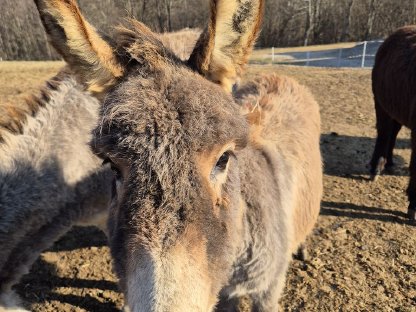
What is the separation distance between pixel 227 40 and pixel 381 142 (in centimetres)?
575

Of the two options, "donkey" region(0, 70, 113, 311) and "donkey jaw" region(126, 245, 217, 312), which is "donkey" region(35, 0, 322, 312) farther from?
"donkey" region(0, 70, 113, 311)

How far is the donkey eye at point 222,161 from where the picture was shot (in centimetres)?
206

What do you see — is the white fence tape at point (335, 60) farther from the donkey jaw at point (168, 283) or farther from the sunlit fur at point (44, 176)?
the donkey jaw at point (168, 283)

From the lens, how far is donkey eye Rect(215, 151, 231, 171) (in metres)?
2.06

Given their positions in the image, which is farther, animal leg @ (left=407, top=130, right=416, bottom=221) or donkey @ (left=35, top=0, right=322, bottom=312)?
animal leg @ (left=407, top=130, right=416, bottom=221)

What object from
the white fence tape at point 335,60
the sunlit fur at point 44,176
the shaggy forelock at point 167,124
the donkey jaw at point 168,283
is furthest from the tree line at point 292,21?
the donkey jaw at point 168,283

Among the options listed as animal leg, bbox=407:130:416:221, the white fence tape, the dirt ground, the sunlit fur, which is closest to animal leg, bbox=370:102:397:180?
the dirt ground

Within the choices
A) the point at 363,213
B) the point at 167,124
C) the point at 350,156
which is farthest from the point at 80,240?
the point at 350,156

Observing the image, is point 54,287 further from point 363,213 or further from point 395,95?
point 395,95

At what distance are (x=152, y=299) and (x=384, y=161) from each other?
254 inches

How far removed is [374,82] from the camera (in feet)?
23.7

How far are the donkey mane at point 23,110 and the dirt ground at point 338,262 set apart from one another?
13.3 inches

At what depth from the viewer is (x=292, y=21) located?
29250 millimetres

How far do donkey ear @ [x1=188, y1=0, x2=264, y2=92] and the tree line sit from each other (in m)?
22.8
